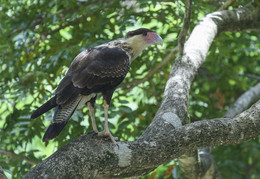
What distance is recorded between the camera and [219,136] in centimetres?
271

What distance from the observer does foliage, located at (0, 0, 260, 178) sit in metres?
4.04

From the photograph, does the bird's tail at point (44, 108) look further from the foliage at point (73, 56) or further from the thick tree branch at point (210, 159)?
the thick tree branch at point (210, 159)

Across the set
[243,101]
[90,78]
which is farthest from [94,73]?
[243,101]

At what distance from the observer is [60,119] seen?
9.04 ft

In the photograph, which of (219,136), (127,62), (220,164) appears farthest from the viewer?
(220,164)

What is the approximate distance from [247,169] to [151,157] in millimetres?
4554

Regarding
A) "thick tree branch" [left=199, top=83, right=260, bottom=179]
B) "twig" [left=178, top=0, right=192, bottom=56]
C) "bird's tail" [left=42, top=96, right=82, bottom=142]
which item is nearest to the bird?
"bird's tail" [left=42, top=96, right=82, bottom=142]

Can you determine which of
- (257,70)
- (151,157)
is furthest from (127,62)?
(257,70)

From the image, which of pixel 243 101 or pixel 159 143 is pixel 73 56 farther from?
pixel 243 101

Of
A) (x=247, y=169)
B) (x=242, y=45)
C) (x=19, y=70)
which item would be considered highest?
(x=19, y=70)

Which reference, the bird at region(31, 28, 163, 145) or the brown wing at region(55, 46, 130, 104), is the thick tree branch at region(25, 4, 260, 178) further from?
the brown wing at region(55, 46, 130, 104)

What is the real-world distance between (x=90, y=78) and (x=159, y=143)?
2.59 feet

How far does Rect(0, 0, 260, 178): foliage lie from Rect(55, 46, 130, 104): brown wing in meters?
0.74

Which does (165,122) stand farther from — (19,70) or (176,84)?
(19,70)
